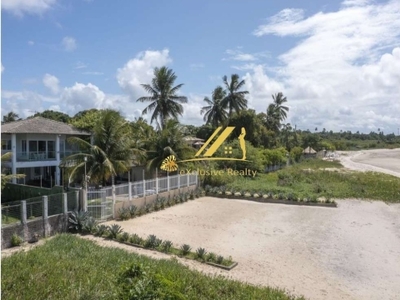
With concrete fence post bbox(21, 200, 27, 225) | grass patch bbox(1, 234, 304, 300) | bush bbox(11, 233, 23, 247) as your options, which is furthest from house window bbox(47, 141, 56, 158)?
grass patch bbox(1, 234, 304, 300)

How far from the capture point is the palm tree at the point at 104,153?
56.9ft

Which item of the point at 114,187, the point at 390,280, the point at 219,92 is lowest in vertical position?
the point at 390,280

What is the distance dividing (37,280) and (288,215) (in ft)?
51.0

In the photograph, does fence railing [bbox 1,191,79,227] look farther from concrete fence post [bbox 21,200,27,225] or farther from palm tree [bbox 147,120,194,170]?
palm tree [bbox 147,120,194,170]

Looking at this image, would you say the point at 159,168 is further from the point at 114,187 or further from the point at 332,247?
the point at 332,247

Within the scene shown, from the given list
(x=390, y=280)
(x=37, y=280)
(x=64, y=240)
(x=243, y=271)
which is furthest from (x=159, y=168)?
(x=37, y=280)

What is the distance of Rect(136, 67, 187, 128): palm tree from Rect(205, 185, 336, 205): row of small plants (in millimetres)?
10432

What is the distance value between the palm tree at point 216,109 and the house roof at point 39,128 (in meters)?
17.0

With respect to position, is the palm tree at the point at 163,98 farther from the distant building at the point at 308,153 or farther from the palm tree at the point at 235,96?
the distant building at the point at 308,153

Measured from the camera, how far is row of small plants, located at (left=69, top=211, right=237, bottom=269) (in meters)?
10.9

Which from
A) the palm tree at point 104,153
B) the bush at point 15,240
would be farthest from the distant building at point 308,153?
the bush at point 15,240

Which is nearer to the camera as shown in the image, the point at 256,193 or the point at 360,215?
the point at 360,215

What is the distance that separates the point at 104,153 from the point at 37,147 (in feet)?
36.2

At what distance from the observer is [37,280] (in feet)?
16.0
